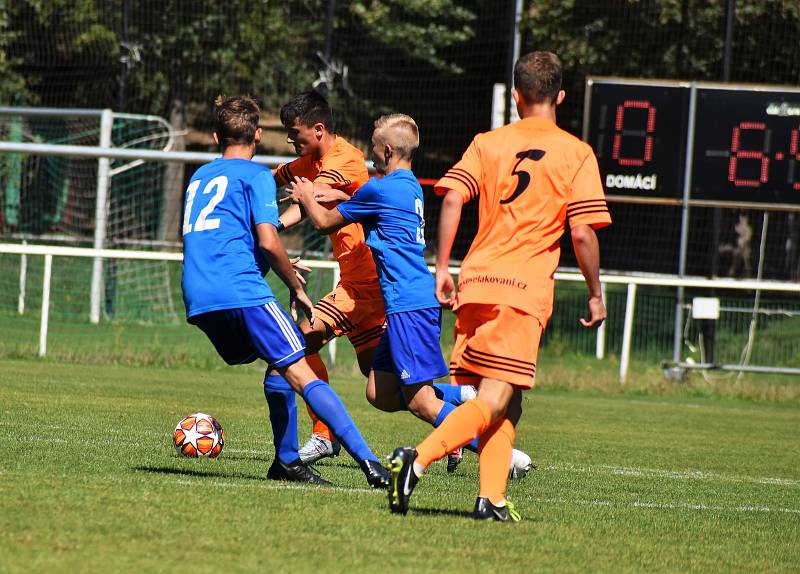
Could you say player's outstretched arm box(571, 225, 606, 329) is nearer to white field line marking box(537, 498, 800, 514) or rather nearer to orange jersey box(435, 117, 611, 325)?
orange jersey box(435, 117, 611, 325)

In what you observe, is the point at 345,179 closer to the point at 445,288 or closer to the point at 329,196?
the point at 329,196

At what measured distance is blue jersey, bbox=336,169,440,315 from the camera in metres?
6.92

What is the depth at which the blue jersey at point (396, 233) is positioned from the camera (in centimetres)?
692

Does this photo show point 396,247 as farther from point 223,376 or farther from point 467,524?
point 223,376

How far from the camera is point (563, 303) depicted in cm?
2259

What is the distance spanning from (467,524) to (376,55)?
23084mm

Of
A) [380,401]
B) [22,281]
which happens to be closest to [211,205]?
[380,401]

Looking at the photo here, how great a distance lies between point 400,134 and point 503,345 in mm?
1749

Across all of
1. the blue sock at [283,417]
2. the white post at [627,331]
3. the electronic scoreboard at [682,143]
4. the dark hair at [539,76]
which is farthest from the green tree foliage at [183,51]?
the dark hair at [539,76]

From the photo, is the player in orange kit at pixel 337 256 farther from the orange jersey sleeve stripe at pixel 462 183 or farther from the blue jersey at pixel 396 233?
the orange jersey sleeve stripe at pixel 462 183

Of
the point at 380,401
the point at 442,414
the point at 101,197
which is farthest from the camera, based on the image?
the point at 101,197

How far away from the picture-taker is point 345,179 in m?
7.77

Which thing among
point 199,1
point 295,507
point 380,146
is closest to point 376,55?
point 199,1

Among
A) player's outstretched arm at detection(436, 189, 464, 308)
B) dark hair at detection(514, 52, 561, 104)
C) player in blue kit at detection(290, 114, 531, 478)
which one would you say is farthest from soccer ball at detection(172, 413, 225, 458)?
dark hair at detection(514, 52, 561, 104)
